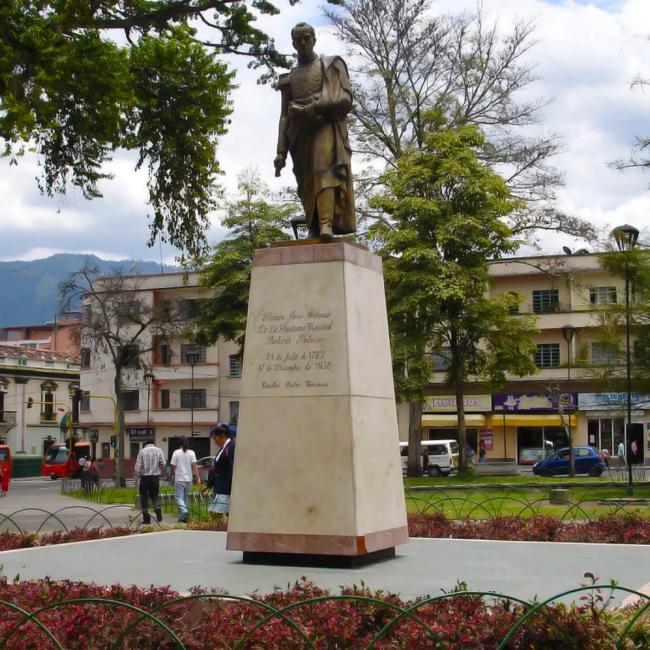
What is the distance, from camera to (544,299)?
191ft

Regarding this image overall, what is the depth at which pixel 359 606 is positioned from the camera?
7.06m

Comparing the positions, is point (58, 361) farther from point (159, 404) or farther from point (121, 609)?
point (121, 609)

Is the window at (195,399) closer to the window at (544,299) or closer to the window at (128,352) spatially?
the window at (128,352)

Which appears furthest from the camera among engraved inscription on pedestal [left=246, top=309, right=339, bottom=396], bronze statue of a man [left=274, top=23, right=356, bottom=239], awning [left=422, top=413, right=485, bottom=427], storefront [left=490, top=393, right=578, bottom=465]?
awning [left=422, top=413, right=485, bottom=427]

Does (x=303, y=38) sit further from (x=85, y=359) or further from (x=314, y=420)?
(x=85, y=359)

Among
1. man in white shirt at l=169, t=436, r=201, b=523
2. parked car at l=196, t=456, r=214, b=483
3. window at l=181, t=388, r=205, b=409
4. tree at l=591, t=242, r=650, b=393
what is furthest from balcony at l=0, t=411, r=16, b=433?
man in white shirt at l=169, t=436, r=201, b=523

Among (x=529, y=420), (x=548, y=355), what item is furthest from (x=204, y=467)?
(x=548, y=355)

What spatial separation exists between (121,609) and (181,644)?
1.22m

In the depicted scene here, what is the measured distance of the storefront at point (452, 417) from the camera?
58188mm

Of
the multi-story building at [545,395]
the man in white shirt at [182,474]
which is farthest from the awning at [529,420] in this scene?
the man in white shirt at [182,474]

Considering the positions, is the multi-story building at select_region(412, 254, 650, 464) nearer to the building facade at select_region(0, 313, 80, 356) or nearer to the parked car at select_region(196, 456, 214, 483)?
the parked car at select_region(196, 456, 214, 483)

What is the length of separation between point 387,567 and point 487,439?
162ft

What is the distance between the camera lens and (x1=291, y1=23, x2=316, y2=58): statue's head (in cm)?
1071

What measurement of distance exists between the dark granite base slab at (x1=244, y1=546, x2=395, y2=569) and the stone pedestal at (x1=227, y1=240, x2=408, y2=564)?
1cm
